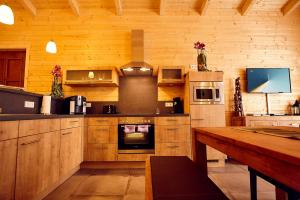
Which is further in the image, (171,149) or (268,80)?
(268,80)

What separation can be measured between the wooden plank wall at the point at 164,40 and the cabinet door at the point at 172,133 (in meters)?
0.93

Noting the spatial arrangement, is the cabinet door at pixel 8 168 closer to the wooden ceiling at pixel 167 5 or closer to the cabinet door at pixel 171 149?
the cabinet door at pixel 171 149

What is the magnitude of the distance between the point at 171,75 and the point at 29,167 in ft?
9.14

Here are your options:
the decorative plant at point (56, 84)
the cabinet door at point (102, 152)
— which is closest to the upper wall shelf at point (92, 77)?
the decorative plant at point (56, 84)

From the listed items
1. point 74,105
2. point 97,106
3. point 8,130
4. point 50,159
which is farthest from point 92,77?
point 8,130

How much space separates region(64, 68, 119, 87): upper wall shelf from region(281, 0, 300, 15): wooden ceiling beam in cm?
390

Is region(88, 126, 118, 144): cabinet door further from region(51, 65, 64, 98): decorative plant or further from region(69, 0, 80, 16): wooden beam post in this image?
region(69, 0, 80, 16): wooden beam post

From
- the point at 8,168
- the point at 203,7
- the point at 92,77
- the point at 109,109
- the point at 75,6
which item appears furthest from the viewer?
the point at 203,7

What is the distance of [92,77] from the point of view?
382 centimetres

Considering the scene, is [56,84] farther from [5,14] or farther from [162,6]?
[162,6]

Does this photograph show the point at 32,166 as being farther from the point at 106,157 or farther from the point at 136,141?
the point at 136,141

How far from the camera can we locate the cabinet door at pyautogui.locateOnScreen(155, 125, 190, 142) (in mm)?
3346

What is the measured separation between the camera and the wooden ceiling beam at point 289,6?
4076mm

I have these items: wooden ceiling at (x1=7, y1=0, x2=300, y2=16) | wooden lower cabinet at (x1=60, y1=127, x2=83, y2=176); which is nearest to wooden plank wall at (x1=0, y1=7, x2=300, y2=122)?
wooden ceiling at (x1=7, y1=0, x2=300, y2=16)
